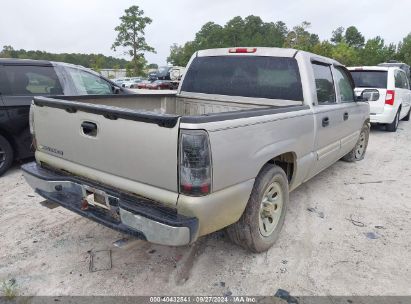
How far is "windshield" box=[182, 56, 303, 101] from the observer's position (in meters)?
3.58

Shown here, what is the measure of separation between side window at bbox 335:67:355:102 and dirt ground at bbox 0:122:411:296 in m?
1.54

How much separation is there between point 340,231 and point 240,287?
1.52 m

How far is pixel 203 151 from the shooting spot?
2.07m

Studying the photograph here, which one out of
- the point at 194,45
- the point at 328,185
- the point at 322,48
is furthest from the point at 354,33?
the point at 328,185

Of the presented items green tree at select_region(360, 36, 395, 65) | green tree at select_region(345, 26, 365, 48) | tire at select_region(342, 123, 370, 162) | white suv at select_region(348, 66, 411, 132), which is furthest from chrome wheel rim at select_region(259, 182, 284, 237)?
green tree at select_region(345, 26, 365, 48)

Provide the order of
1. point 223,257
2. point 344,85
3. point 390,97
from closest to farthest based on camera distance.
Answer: point 223,257
point 344,85
point 390,97

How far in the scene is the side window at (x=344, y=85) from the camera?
15.0 ft

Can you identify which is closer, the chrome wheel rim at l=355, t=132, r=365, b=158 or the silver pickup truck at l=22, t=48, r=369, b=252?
the silver pickup truck at l=22, t=48, r=369, b=252

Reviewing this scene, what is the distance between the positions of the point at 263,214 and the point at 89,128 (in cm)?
169

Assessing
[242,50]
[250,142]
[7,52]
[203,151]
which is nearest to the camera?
[203,151]

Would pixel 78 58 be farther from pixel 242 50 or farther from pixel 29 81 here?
pixel 242 50

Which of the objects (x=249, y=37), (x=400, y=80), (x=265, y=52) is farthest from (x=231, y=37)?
Result: (x=265, y=52)

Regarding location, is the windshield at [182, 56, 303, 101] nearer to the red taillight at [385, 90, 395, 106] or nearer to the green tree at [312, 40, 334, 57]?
the red taillight at [385, 90, 395, 106]

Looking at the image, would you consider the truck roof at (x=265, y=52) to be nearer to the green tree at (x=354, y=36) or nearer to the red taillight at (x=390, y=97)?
the red taillight at (x=390, y=97)
